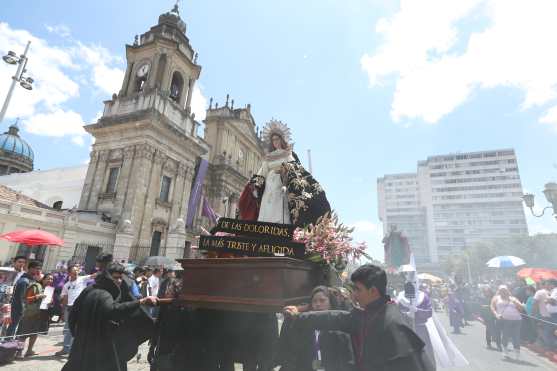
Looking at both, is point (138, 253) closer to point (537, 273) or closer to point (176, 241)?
point (176, 241)

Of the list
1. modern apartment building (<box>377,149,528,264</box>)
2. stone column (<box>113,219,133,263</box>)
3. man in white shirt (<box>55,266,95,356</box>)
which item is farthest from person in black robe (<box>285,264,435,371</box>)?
modern apartment building (<box>377,149,528,264</box>)

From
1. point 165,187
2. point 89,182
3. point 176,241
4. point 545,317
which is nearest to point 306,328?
point 545,317

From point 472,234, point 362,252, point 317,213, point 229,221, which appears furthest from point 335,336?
point 472,234

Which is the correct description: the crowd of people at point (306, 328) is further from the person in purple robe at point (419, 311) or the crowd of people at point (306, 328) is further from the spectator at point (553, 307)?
the spectator at point (553, 307)

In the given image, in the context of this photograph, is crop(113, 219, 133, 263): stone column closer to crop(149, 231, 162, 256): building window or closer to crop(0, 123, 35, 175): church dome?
crop(149, 231, 162, 256): building window

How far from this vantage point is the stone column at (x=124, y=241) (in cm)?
1900

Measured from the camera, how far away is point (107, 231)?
63.7ft

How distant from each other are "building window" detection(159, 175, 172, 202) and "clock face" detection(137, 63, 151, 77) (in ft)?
30.7

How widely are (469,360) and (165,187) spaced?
72.8 ft

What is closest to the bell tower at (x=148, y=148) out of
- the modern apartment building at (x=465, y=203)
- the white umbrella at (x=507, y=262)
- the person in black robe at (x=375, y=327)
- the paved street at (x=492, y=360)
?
the paved street at (x=492, y=360)

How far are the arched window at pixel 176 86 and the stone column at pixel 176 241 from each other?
11.5 m

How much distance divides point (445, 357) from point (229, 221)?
690 centimetres

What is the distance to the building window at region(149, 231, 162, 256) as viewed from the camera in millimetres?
22844

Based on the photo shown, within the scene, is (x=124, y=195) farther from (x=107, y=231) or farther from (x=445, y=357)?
(x=445, y=357)
